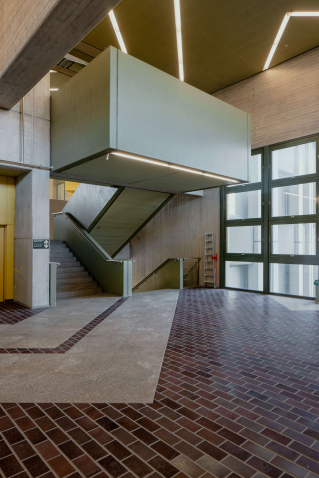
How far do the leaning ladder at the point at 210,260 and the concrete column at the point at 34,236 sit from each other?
20.2 ft

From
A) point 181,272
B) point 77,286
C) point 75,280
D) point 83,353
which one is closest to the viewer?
point 83,353

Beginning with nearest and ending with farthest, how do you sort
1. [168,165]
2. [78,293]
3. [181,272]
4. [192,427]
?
[192,427]
[168,165]
[78,293]
[181,272]

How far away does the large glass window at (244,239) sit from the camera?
1068 centimetres

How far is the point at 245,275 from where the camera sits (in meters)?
11.0

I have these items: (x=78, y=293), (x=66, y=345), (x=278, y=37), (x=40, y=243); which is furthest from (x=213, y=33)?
(x=66, y=345)

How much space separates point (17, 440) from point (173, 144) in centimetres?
624

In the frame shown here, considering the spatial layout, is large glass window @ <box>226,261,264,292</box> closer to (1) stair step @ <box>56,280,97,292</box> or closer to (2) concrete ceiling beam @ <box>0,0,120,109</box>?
(1) stair step @ <box>56,280,97,292</box>

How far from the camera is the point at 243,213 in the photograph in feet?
36.4

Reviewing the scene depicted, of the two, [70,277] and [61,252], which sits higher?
[61,252]

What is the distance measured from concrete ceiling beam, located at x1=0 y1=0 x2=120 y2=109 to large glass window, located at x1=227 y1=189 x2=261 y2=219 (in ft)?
24.9

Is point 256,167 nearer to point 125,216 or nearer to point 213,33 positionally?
point 213,33

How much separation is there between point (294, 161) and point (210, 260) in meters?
4.52

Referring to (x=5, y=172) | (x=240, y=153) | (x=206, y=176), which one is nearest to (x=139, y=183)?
(x=206, y=176)

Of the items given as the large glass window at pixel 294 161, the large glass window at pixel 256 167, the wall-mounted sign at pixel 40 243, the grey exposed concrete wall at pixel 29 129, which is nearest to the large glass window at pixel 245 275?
the large glass window at pixel 256 167
